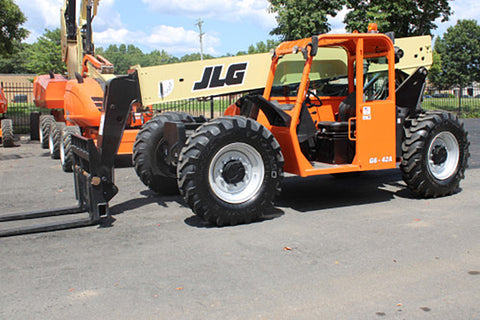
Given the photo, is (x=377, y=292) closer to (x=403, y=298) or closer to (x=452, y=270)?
(x=403, y=298)

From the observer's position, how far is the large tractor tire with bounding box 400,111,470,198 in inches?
296

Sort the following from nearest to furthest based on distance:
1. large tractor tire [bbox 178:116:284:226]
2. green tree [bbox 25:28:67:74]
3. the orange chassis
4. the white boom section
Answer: large tractor tire [bbox 178:116:284:226] → the white boom section → the orange chassis → green tree [bbox 25:28:67:74]

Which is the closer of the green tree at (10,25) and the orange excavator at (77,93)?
the orange excavator at (77,93)

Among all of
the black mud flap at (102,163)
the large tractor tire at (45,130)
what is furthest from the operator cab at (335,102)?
the large tractor tire at (45,130)

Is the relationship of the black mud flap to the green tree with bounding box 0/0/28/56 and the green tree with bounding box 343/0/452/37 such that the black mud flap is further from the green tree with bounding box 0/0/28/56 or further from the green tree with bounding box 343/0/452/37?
the green tree with bounding box 343/0/452/37

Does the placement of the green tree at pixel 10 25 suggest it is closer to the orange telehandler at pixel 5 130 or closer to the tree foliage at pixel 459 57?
the orange telehandler at pixel 5 130

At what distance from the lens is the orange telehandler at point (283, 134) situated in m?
6.29

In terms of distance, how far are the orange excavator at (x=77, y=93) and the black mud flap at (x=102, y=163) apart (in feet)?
8.39

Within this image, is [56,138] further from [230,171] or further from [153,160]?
[230,171]

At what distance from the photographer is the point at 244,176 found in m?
6.55

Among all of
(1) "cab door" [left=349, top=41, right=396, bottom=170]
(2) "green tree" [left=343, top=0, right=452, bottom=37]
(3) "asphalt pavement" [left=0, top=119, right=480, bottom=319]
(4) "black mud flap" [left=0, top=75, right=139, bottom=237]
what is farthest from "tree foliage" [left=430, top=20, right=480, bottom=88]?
(4) "black mud flap" [left=0, top=75, right=139, bottom=237]

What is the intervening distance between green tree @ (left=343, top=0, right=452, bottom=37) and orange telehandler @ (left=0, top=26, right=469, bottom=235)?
1926cm

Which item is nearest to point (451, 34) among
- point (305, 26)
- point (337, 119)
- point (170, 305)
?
point (305, 26)

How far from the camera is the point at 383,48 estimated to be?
7.74m
